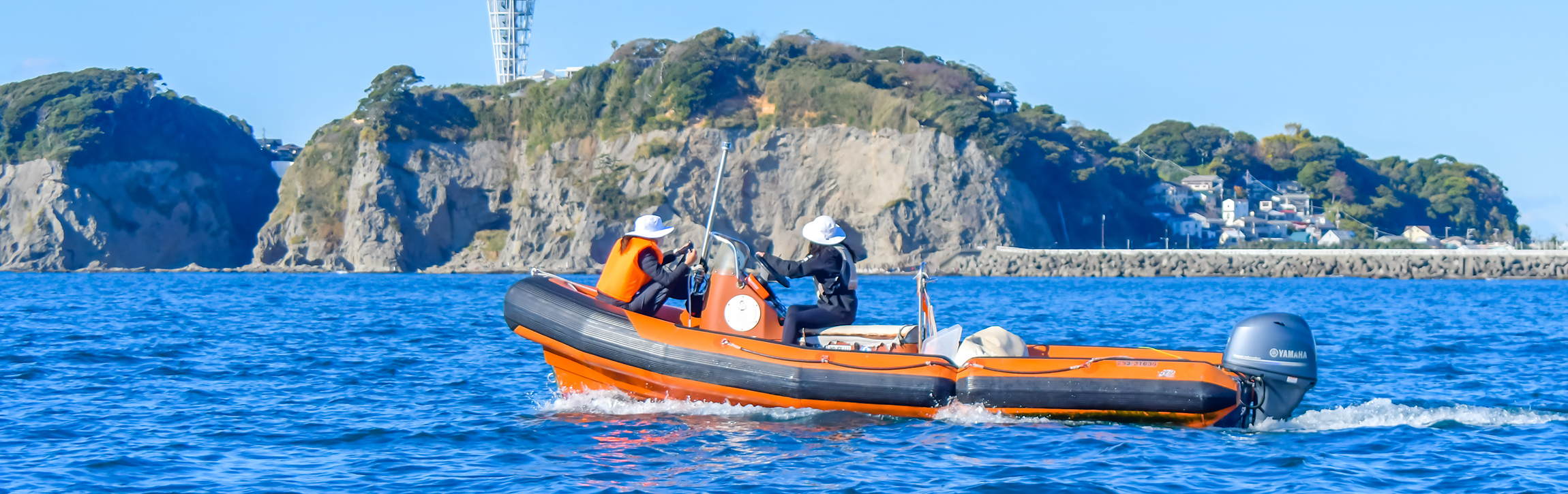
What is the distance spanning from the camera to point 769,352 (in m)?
9.05

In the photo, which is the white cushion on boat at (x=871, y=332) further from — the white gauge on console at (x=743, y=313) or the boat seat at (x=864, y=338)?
the white gauge on console at (x=743, y=313)

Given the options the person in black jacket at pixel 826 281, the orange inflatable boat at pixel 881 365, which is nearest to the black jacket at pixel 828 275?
the person in black jacket at pixel 826 281

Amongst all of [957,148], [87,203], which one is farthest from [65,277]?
[957,148]

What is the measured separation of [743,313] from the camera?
9.51 meters

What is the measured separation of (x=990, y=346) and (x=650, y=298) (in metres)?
2.53

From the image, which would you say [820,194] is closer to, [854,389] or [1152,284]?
[1152,284]

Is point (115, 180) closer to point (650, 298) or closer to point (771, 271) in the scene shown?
point (650, 298)

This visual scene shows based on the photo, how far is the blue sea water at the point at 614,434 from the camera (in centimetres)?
718

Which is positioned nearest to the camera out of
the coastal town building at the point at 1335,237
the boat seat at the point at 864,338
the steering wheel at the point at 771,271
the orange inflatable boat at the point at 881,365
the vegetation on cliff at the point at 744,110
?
the orange inflatable boat at the point at 881,365

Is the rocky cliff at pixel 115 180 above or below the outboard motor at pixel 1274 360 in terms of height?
above

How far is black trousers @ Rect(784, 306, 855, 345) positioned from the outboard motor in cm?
269

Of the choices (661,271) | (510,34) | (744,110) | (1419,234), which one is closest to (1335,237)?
(1419,234)

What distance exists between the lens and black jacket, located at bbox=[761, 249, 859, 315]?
8.89 metres

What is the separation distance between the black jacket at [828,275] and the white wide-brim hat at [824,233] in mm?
82
